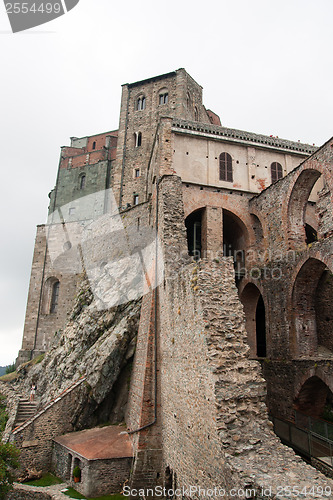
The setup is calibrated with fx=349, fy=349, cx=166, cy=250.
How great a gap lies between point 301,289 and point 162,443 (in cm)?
765

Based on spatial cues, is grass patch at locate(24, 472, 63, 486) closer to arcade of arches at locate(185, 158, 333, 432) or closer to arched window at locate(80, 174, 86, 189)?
arcade of arches at locate(185, 158, 333, 432)

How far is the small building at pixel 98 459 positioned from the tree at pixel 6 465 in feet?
5.56

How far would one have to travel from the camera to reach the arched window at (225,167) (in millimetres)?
18122

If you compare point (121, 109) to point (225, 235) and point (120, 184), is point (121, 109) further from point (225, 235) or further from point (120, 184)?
point (225, 235)

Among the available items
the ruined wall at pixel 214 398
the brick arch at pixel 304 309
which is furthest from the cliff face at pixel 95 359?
the brick arch at pixel 304 309

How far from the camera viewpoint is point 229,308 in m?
8.73

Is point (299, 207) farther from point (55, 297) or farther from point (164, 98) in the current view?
point (55, 297)

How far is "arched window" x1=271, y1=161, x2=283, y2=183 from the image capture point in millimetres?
18891

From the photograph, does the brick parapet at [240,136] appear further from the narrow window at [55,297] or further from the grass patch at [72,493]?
the narrow window at [55,297]

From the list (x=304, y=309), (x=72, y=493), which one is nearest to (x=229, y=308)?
(x=304, y=309)

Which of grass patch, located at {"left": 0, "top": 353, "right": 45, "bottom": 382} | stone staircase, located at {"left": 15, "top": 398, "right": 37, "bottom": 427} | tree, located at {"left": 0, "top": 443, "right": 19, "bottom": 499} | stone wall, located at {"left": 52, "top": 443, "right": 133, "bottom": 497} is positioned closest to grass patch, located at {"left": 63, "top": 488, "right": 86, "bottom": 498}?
stone wall, located at {"left": 52, "top": 443, "right": 133, "bottom": 497}

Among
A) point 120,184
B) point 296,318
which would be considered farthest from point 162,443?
point 120,184

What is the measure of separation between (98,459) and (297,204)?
1222 centimetres

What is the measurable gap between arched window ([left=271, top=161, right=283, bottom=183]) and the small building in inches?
561
